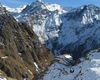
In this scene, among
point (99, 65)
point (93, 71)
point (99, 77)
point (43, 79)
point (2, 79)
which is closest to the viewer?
point (99, 77)

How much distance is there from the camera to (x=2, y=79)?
110m

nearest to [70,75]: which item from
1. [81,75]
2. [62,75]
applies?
[62,75]

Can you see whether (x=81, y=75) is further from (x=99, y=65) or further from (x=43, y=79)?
(x=43, y=79)

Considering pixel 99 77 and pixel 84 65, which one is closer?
pixel 99 77

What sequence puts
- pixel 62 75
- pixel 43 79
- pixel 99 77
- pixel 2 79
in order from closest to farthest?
1. pixel 99 77
2. pixel 62 75
3. pixel 43 79
4. pixel 2 79

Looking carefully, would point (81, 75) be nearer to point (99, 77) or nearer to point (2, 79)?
point (99, 77)

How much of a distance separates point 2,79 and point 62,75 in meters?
31.1

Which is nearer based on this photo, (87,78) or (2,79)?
(87,78)

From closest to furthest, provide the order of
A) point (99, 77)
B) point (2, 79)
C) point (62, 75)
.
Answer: point (99, 77) < point (62, 75) < point (2, 79)

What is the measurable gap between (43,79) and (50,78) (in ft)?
16.2

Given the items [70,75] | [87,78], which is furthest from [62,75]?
[87,78]

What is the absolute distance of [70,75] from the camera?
82812 millimetres

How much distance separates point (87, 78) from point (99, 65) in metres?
10.4

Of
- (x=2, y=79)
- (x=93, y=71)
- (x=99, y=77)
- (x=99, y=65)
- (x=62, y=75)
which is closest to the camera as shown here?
(x=99, y=77)
